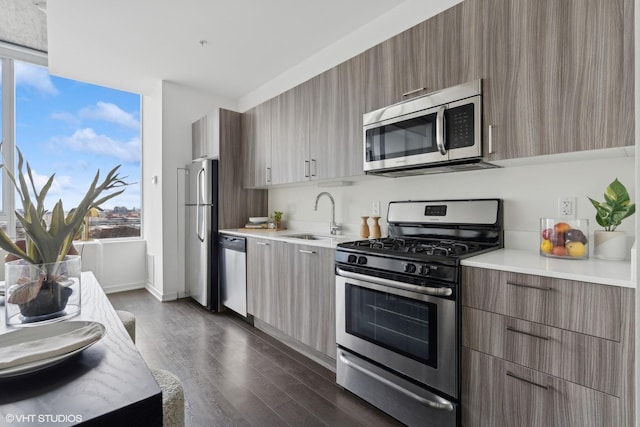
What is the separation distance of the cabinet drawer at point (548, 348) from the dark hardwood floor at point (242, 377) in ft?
2.36

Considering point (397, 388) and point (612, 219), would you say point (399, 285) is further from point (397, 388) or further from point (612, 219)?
point (612, 219)

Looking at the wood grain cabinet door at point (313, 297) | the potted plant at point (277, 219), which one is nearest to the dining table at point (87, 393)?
the wood grain cabinet door at point (313, 297)

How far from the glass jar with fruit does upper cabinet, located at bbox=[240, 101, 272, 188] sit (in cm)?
244

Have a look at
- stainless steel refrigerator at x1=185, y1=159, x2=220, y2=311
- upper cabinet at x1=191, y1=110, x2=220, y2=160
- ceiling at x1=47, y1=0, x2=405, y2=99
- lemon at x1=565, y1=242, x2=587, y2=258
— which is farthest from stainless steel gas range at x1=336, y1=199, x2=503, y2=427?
upper cabinet at x1=191, y1=110, x2=220, y2=160

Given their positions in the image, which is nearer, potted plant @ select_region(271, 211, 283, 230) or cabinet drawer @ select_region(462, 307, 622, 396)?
cabinet drawer @ select_region(462, 307, 622, 396)

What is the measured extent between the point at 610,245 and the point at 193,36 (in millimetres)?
3446

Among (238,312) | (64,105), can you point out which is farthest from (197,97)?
(238,312)

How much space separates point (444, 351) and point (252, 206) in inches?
113

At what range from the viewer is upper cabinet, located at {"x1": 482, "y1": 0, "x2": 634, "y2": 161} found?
1.33 metres

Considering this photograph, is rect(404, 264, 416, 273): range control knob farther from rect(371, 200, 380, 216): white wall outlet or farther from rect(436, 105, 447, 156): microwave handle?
rect(371, 200, 380, 216): white wall outlet

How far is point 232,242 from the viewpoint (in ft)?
11.0

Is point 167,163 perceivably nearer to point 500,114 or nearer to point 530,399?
point 500,114

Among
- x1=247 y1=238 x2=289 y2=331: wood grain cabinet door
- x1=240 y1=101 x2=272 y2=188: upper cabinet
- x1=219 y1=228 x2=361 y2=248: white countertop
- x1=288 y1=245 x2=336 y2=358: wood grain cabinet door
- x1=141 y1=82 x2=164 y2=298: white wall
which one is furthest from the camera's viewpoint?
x1=141 y1=82 x2=164 y2=298: white wall

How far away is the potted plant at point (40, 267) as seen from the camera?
930 mm
